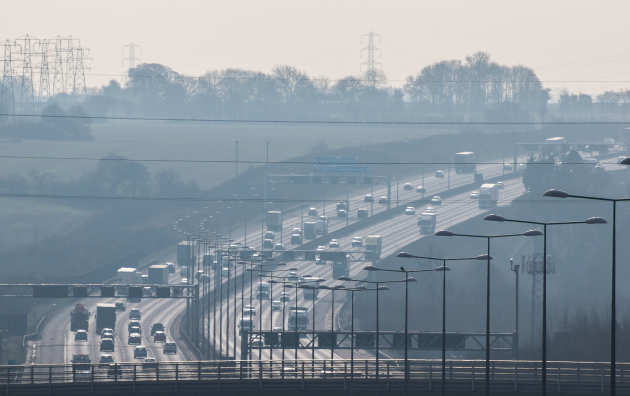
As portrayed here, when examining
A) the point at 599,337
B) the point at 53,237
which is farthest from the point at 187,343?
the point at 53,237

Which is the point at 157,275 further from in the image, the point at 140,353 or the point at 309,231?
the point at 309,231

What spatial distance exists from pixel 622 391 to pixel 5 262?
122m

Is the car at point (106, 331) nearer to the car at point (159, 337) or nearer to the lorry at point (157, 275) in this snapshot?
the car at point (159, 337)

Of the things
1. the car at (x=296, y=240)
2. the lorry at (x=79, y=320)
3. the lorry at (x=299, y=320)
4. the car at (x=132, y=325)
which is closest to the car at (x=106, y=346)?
the lorry at (x=79, y=320)

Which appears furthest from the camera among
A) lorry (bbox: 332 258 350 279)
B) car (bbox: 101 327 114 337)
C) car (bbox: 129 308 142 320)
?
lorry (bbox: 332 258 350 279)

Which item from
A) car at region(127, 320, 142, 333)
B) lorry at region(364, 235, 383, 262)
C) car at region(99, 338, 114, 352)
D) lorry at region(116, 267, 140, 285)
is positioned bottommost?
car at region(127, 320, 142, 333)

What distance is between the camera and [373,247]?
7357 inches

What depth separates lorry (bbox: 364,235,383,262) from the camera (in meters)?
183

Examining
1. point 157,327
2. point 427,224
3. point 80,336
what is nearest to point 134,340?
point 80,336

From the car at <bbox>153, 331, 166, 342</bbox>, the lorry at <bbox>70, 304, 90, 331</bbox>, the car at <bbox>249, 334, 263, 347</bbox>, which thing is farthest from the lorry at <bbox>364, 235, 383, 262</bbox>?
the car at <bbox>249, 334, 263, 347</bbox>

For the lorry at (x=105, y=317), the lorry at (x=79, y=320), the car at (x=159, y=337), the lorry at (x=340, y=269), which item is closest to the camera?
the car at (x=159, y=337)

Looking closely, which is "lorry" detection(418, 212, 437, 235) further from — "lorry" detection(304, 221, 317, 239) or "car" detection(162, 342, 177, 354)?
"car" detection(162, 342, 177, 354)

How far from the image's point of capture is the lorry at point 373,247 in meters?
183

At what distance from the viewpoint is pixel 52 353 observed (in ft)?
409
